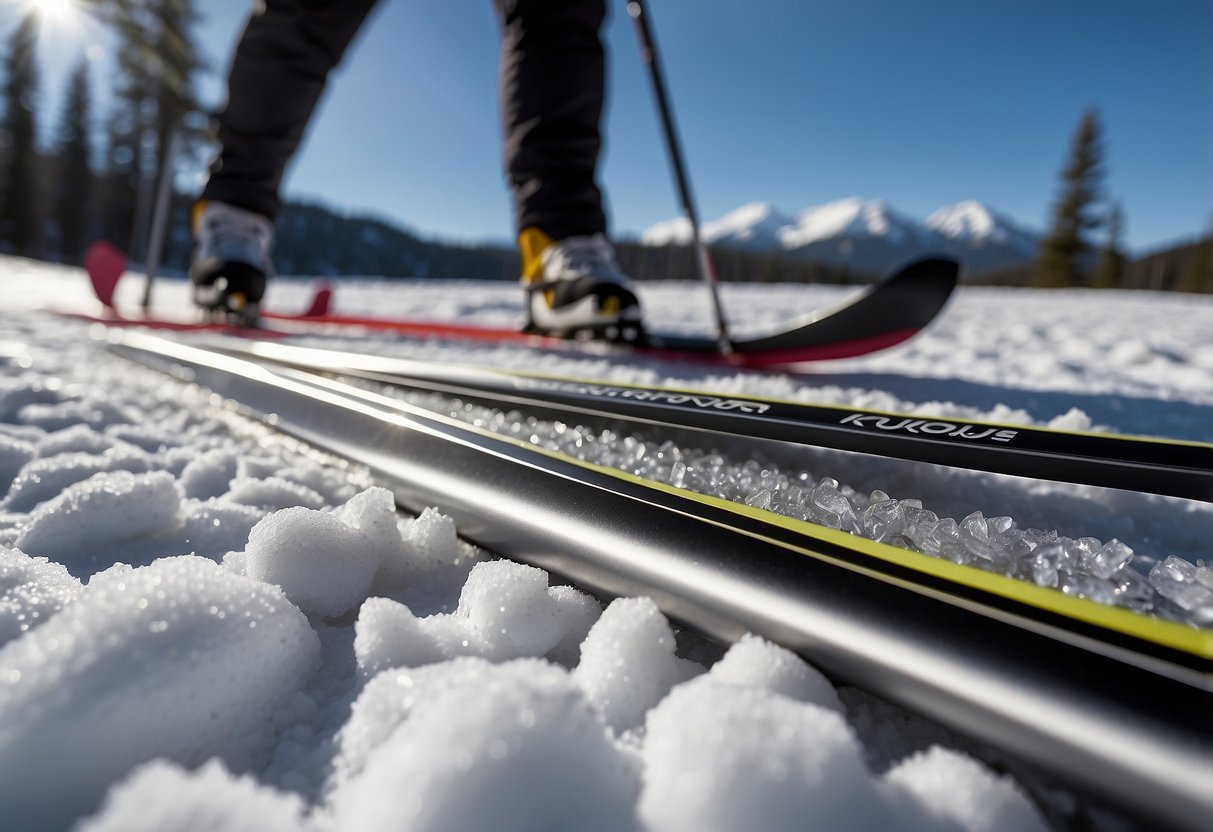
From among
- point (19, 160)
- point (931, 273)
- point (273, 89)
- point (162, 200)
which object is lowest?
point (931, 273)

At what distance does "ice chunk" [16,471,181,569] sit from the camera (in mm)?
566

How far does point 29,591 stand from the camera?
46cm

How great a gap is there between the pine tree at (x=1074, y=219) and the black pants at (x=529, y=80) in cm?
2865

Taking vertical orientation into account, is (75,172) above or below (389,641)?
above

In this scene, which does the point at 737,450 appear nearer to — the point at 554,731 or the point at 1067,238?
the point at 554,731

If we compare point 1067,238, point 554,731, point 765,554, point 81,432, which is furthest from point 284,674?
point 1067,238

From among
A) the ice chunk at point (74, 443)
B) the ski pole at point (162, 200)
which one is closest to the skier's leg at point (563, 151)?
the ice chunk at point (74, 443)

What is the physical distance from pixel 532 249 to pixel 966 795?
1777 mm

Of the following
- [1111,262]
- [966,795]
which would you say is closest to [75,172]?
[966,795]

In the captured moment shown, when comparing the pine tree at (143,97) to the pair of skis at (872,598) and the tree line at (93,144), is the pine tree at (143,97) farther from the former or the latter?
the pair of skis at (872,598)

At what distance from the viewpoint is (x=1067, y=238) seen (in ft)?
82.1

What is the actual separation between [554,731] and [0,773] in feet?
0.91

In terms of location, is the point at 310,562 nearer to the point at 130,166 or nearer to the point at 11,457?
the point at 11,457

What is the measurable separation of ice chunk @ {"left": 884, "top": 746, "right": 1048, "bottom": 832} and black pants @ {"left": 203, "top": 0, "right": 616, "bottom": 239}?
1680 millimetres
